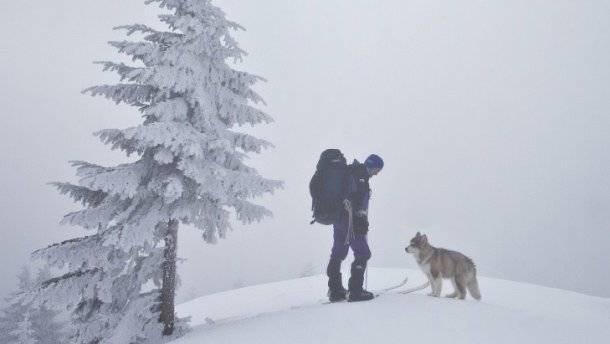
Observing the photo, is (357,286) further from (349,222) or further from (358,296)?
(349,222)

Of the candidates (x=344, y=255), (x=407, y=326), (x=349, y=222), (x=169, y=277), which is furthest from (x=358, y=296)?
(x=169, y=277)

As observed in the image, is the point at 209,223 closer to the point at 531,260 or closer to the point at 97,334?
the point at 97,334

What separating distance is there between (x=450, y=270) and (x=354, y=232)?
2.83 m

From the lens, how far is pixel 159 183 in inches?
295

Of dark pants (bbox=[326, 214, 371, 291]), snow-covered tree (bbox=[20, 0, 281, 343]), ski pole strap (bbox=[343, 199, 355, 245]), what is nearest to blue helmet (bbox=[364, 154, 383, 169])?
ski pole strap (bbox=[343, 199, 355, 245])

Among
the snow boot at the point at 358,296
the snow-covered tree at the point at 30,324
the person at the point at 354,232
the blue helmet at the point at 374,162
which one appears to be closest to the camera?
the snow boot at the point at 358,296

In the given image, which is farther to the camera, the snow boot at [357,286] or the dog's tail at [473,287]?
the dog's tail at [473,287]

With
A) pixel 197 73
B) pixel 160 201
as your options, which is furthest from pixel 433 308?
pixel 197 73

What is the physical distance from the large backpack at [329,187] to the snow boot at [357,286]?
105 centimetres

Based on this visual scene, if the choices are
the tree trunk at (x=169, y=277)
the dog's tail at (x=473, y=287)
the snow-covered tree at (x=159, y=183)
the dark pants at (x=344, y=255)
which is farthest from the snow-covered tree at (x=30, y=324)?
the dog's tail at (x=473, y=287)

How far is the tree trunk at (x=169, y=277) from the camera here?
7891 millimetres

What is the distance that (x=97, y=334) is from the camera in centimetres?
764

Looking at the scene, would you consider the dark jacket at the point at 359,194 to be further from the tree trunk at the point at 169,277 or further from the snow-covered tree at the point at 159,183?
the tree trunk at the point at 169,277

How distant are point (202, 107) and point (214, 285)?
5624 inches
